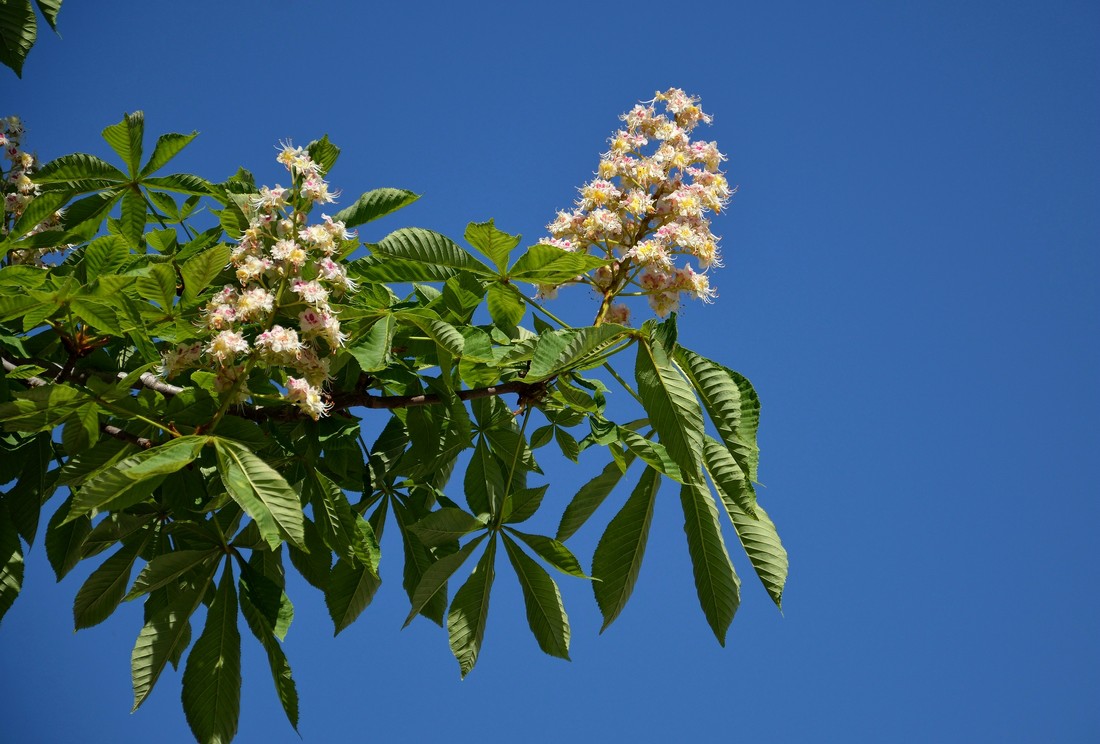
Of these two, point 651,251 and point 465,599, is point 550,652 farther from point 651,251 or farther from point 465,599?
point 651,251

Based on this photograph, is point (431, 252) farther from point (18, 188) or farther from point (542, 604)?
point (18, 188)

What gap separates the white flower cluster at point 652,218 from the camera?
8.79 feet

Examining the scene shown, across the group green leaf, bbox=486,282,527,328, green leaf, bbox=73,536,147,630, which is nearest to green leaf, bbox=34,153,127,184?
green leaf, bbox=73,536,147,630

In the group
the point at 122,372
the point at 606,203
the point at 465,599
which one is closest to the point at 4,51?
the point at 122,372

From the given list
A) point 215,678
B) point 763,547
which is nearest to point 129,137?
point 215,678

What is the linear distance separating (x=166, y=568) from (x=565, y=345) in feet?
3.88

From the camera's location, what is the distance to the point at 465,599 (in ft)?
8.37

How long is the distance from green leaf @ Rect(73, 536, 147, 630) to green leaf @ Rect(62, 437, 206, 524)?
98 centimetres

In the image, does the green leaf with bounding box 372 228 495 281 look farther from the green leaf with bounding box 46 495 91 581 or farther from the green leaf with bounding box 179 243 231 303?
the green leaf with bounding box 46 495 91 581

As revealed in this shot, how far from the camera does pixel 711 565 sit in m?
2.37

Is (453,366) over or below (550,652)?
over

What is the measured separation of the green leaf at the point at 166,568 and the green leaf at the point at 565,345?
1.05m

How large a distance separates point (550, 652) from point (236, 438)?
92cm

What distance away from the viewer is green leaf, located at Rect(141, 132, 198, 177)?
10.1 feet
